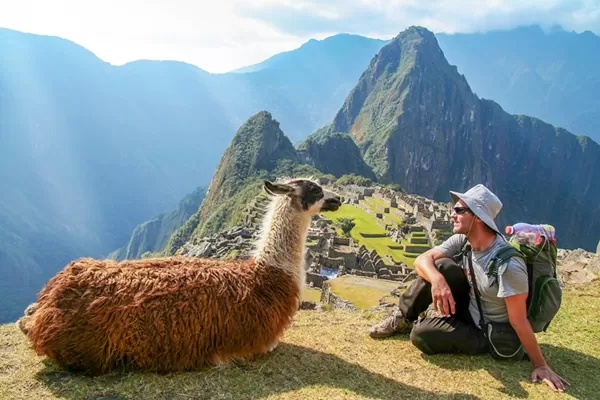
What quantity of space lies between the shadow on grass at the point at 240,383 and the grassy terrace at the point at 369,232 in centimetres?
2835

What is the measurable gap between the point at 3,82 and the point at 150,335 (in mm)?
190838

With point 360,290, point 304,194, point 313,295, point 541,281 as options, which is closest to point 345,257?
point 313,295

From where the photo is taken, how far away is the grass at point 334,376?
2.87 meters

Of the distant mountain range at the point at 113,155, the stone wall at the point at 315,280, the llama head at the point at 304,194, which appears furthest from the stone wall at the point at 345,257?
the distant mountain range at the point at 113,155

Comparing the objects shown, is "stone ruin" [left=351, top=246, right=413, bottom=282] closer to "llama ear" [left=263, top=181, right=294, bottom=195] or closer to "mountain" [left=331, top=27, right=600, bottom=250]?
"llama ear" [left=263, top=181, right=294, bottom=195]

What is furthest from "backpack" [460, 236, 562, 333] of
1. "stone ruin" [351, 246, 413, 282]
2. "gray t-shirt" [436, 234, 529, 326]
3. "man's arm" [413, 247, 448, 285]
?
"stone ruin" [351, 246, 413, 282]

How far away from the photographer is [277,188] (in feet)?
12.1

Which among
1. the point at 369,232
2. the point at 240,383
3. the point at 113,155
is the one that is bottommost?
the point at 369,232

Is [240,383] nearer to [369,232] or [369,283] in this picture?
[369,283]

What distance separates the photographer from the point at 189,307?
321cm

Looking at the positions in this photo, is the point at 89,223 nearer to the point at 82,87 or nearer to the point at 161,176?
the point at 161,176

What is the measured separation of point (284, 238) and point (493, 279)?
5.36ft

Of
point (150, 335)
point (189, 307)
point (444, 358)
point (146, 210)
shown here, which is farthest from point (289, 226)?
point (146, 210)

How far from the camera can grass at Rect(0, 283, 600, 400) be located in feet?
9.43
